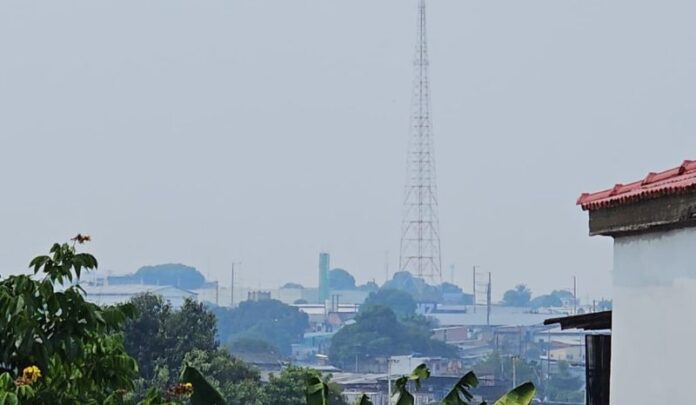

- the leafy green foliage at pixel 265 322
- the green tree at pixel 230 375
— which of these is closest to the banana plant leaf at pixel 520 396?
the green tree at pixel 230 375

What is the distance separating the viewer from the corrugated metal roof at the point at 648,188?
7109 millimetres

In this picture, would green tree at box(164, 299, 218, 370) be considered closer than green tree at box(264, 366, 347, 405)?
No

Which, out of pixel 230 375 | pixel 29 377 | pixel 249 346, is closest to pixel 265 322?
pixel 249 346

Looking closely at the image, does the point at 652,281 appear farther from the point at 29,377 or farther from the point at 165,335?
the point at 165,335

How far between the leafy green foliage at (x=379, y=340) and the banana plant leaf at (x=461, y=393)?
140325 mm

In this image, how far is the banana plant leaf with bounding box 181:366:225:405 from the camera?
396 inches

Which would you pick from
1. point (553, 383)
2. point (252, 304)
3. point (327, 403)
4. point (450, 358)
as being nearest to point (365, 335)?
point (450, 358)

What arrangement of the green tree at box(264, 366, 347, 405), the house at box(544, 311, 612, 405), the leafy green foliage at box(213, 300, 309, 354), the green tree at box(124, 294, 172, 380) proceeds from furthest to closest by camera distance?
the leafy green foliage at box(213, 300, 309, 354) < the green tree at box(124, 294, 172, 380) < the green tree at box(264, 366, 347, 405) < the house at box(544, 311, 612, 405)

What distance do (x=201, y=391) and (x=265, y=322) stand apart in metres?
178

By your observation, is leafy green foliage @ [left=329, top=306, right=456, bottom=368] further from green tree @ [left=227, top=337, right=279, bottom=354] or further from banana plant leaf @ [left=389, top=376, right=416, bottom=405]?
banana plant leaf @ [left=389, top=376, right=416, bottom=405]

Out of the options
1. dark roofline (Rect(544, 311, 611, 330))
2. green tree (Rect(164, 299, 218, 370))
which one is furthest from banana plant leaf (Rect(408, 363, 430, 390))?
green tree (Rect(164, 299, 218, 370))

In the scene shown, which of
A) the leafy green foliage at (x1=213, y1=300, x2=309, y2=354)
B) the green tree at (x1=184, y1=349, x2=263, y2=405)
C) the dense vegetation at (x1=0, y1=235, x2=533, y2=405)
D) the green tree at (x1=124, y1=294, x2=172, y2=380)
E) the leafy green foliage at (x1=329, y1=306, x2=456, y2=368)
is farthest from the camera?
the leafy green foliage at (x1=213, y1=300, x2=309, y2=354)

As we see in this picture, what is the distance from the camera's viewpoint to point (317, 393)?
10039 millimetres

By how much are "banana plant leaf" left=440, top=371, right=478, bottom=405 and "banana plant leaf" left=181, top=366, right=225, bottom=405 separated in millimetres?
1371
